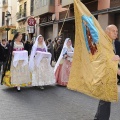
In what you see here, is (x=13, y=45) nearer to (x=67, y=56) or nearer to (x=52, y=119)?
(x=67, y=56)

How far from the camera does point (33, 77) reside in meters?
8.80

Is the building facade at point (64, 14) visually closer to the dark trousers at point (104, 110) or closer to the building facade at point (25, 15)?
the building facade at point (25, 15)

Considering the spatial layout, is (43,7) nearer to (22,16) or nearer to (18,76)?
(22,16)

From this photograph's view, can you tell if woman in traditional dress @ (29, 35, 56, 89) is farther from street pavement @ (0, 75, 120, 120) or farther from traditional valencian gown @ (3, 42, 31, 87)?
street pavement @ (0, 75, 120, 120)

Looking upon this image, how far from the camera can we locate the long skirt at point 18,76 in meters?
8.58

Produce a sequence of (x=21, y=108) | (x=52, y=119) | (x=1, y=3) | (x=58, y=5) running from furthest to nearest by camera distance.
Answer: (x=1, y=3), (x=58, y=5), (x=21, y=108), (x=52, y=119)

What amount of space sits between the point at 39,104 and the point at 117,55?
2.83m

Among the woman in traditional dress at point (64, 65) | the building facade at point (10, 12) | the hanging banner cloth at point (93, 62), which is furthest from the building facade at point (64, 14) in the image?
the hanging banner cloth at point (93, 62)

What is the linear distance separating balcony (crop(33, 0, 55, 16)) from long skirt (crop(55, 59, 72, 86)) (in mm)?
15604

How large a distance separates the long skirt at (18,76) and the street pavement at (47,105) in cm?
22

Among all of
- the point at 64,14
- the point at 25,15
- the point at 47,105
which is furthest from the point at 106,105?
the point at 25,15

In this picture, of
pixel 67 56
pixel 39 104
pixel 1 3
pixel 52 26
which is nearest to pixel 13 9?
pixel 1 3

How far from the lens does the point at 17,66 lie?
8.66 m

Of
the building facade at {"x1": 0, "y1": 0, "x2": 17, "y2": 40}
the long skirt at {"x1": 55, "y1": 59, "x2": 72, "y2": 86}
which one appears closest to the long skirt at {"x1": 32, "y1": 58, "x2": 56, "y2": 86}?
the long skirt at {"x1": 55, "y1": 59, "x2": 72, "y2": 86}
